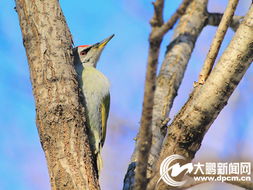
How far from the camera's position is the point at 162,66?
17.9 feet

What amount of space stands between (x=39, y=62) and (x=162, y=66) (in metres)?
2.35

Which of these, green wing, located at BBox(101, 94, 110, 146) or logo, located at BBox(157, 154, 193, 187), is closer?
logo, located at BBox(157, 154, 193, 187)

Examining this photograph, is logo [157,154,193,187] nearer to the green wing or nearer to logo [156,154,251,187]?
logo [156,154,251,187]

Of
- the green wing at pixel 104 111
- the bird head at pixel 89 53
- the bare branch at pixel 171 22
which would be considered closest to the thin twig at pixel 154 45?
the bare branch at pixel 171 22

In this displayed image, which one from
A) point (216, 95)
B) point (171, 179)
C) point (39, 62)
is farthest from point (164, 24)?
point (39, 62)

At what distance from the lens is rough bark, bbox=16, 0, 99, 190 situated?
3057 millimetres

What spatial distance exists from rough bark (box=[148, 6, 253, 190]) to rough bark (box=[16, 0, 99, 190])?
1.91 ft

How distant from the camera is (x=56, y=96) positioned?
325 cm

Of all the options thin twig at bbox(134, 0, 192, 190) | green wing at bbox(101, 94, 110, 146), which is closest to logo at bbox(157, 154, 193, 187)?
thin twig at bbox(134, 0, 192, 190)

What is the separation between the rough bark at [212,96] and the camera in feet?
9.05

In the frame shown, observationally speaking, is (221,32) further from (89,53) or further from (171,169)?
(89,53)

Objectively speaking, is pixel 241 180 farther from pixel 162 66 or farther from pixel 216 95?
pixel 162 66

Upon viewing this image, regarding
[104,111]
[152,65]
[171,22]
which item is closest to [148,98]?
[152,65]

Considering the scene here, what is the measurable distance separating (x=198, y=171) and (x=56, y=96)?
1205 mm
